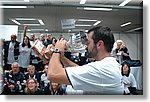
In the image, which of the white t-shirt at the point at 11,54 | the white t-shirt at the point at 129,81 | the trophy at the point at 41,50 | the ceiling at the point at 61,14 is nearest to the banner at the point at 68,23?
the ceiling at the point at 61,14

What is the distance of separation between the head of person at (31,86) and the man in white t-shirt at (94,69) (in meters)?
0.16

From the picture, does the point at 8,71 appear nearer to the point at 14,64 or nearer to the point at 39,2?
the point at 14,64

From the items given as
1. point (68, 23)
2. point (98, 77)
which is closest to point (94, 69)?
point (98, 77)

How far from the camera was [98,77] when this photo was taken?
8.57 ft

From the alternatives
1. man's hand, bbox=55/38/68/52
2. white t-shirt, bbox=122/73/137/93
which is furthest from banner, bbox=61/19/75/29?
white t-shirt, bbox=122/73/137/93

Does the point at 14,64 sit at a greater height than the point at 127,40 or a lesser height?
lesser

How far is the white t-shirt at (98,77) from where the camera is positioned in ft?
8.48

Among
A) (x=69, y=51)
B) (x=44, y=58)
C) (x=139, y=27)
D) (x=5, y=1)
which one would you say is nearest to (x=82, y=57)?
(x=69, y=51)

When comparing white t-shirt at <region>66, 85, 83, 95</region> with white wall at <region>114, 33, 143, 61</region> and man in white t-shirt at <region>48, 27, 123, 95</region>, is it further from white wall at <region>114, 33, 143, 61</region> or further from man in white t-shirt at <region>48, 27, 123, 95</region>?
white wall at <region>114, 33, 143, 61</region>

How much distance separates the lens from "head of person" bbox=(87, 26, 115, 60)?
2648 mm

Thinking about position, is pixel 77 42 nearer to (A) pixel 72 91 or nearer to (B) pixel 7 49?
(A) pixel 72 91

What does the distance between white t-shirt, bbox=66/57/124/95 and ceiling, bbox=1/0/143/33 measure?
13.9 inches

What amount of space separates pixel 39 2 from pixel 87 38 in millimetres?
584

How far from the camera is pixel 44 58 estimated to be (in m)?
2.63
